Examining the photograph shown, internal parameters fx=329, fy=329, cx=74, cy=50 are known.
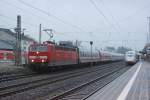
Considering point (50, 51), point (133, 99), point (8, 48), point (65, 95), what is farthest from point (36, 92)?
point (8, 48)

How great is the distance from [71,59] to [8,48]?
89.4 ft

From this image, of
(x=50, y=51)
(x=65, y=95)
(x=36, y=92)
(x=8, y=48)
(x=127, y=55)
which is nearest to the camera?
(x=65, y=95)

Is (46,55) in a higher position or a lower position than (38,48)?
lower

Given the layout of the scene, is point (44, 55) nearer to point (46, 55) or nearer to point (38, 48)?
point (46, 55)

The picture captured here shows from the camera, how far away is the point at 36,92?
54.2ft

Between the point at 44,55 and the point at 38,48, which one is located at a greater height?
the point at 38,48

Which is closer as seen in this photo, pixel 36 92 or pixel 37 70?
pixel 36 92

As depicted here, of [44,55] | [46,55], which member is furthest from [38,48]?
[46,55]

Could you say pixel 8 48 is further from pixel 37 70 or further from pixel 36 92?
pixel 36 92

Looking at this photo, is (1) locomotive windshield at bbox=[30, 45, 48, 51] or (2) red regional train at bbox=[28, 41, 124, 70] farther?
(1) locomotive windshield at bbox=[30, 45, 48, 51]

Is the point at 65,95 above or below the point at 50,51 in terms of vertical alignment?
below

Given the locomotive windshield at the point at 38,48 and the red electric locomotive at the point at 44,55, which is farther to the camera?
the locomotive windshield at the point at 38,48

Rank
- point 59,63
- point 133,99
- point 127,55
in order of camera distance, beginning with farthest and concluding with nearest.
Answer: point 127,55
point 59,63
point 133,99

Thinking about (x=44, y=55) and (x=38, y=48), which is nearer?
(x=44, y=55)
